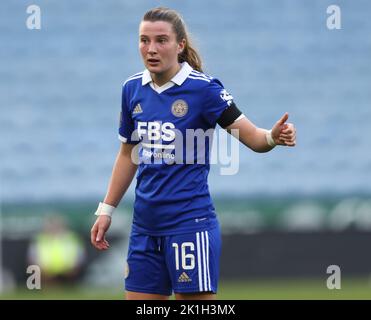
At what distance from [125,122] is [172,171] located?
50 centimetres

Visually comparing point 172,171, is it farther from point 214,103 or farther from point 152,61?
point 152,61

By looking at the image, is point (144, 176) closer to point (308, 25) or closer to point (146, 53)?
point (146, 53)

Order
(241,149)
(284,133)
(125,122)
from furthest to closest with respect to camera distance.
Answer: (241,149) < (125,122) < (284,133)

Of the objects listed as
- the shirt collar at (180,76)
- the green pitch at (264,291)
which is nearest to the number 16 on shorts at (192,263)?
the shirt collar at (180,76)

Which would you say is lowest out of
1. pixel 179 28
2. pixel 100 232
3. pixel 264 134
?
pixel 100 232

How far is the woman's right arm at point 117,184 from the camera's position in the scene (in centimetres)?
530

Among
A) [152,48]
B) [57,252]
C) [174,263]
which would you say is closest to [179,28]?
[152,48]

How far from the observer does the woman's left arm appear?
15.8 feet

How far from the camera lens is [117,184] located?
536 centimetres

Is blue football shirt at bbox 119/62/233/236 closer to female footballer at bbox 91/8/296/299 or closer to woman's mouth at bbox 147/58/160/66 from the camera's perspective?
female footballer at bbox 91/8/296/299

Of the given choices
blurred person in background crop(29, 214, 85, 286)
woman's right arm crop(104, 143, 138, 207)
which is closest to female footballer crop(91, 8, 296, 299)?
woman's right arm crop(104, 143, 138, 207)

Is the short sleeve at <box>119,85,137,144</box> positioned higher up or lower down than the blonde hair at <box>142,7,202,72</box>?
lower down

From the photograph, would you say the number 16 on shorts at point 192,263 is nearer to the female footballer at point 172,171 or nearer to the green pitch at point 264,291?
the female footballer at point 172,171

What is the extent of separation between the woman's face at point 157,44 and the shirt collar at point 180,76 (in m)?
0.08
